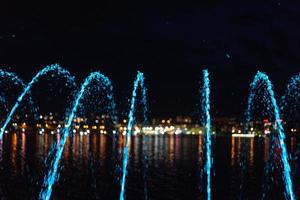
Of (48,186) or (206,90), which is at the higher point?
(206,90)

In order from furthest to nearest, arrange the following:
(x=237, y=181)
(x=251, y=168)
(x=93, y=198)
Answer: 1. (x=251, y=168)
2. (x=237, y=181)
3. (x=93, y=198)

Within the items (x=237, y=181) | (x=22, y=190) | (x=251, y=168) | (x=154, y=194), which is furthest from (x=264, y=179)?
(x=22, y=190)

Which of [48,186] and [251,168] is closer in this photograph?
[48,186]

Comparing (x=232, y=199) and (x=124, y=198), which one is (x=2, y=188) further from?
(x=232, y=199)

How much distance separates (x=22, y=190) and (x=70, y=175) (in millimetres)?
9353

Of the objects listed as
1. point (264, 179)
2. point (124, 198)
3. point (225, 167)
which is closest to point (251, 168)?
point (225, 167)

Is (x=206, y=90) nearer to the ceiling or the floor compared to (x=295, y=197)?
nearer to the ceiling

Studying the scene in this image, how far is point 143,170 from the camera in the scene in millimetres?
44719

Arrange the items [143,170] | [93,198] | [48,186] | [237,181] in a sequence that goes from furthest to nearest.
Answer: [143,170], [237,181], [48,186], [93,198]

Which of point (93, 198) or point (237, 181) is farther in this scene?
point (237, 181)

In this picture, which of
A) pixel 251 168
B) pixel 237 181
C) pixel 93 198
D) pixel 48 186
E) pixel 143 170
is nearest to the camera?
pixel 93 198

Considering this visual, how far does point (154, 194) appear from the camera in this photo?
31.0 meters

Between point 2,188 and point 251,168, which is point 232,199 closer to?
point 2,188

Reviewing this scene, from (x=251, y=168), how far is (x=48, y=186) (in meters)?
21.5
